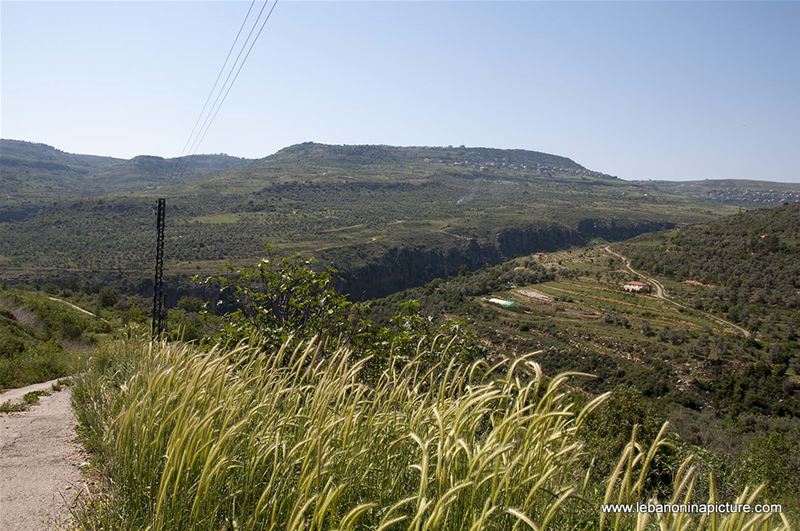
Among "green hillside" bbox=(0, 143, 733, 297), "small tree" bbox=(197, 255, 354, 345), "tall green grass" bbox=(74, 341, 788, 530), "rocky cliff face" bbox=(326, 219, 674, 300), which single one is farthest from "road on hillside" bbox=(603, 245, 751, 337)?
"tall green grass" bbox=(74, 341, 788, 530)

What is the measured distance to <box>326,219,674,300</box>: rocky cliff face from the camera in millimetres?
79875

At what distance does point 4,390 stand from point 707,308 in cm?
5001

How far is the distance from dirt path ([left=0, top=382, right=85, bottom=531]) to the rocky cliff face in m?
56.8

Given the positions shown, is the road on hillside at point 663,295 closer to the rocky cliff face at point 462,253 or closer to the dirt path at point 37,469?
the rocky cliff face at point 462,253

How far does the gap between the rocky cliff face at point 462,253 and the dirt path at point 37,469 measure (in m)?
56.8

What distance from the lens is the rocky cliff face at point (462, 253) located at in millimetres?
79875

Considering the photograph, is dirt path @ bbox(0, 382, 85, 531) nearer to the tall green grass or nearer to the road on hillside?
the tall green grass

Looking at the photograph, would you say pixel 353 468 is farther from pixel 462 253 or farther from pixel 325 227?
pixel 325 227

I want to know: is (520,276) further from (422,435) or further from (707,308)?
(422,435)

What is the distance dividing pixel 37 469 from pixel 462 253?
3670 inches

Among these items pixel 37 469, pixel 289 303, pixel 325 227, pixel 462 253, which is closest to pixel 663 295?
pixel 462 253

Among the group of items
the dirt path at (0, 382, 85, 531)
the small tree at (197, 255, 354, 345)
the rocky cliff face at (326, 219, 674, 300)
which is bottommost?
the rocky cliff face at (326, 219, 674, 300)

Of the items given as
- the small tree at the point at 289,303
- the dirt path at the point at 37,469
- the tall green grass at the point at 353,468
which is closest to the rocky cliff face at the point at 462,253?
the small tree at the point at 289,303

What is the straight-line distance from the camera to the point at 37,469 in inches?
189
